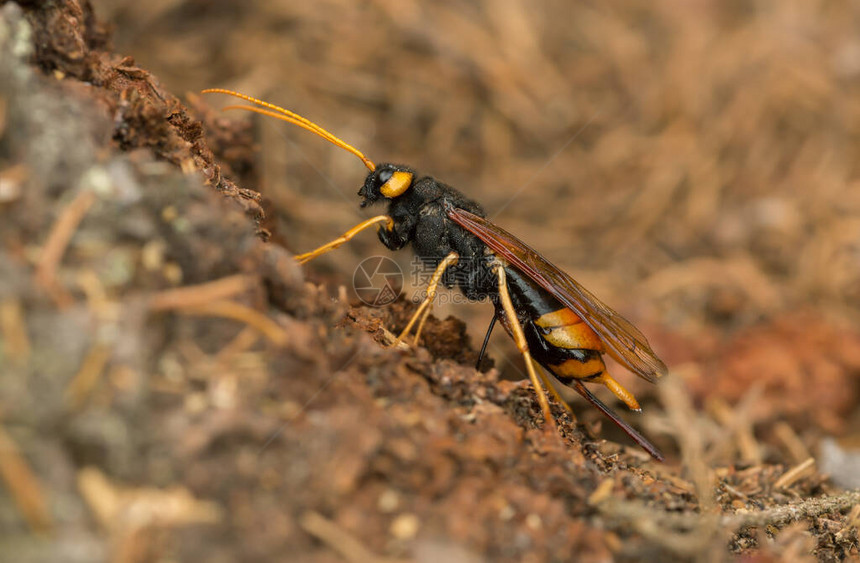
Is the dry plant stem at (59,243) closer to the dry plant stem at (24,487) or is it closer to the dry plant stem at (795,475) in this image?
the dry plant stem at (24,487)

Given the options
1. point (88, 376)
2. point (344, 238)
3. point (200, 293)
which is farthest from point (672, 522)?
point (344, 238)

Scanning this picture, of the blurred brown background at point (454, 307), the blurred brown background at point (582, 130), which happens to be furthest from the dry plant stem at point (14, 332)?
the blurred brown background at point (582, 130)

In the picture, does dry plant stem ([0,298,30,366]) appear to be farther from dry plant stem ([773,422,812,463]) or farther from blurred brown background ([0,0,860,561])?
dry plant stem ([773,422,812,463])

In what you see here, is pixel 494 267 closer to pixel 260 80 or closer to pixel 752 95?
pixel 260 80

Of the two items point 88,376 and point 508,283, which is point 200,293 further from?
point 508,283

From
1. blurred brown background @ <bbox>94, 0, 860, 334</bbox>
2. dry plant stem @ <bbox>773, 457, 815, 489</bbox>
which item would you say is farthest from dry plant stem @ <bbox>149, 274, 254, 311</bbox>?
blurred brown background @ <bbox>94, 0, 860, 334</bbox>

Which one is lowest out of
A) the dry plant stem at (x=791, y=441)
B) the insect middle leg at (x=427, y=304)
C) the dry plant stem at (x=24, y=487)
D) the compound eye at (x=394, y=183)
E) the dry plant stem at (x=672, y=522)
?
the dry plant stem at (x=24, y=487)
